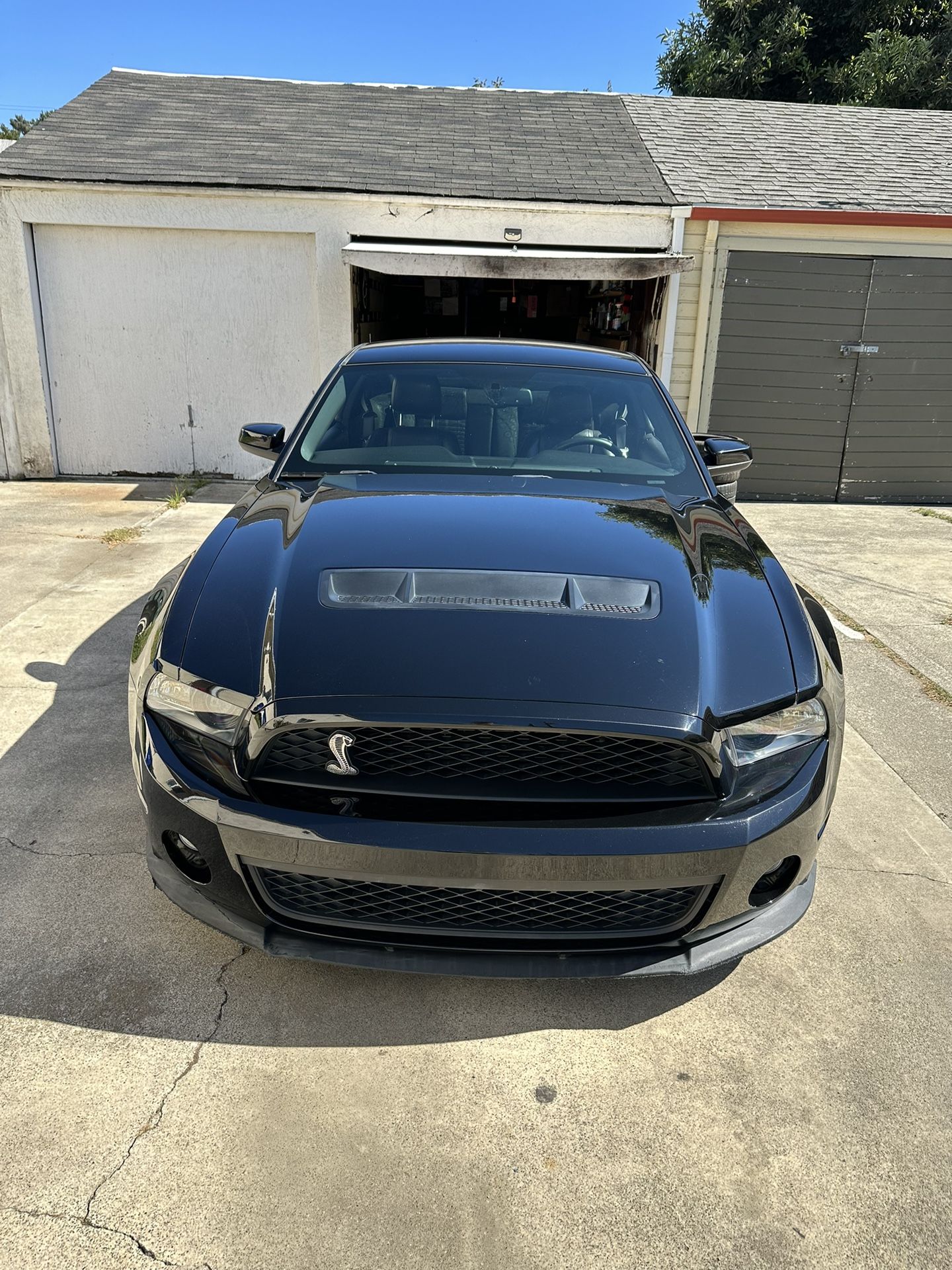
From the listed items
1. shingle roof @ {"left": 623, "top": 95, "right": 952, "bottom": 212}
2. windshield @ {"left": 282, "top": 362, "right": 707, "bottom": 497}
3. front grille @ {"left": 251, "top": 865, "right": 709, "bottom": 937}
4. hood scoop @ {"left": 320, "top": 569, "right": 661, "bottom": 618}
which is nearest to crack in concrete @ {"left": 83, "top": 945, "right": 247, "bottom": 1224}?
front grille @ {"left": 251, "top": 865, "right": 709, "bottom": 937}

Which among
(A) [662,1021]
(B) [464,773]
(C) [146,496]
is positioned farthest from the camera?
(C) [146,496]

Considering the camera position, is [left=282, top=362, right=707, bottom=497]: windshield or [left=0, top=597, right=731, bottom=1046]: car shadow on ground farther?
[left=282, top=362, right=707, bottom=497]: windshield

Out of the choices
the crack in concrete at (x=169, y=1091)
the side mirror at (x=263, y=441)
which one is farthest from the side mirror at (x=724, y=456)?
the crack in concrete at (x=169, y=1091)

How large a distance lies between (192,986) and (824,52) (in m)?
24.5

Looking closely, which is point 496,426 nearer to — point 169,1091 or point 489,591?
point 489,591

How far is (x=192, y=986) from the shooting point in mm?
2254

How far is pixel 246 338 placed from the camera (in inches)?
355

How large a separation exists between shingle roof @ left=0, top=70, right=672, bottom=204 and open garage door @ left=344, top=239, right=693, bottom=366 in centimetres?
67

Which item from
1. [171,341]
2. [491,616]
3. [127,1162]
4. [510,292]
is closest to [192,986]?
[127,1162]

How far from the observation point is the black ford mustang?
186 centimetres

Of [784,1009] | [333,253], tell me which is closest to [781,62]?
[333,253]

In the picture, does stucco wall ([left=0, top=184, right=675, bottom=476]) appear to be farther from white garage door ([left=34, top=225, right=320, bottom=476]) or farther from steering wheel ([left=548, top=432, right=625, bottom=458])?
steering wheel ([left=548, top=432, right=625, bottom=458])

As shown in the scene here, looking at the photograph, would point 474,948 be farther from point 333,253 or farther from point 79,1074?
point 333,253

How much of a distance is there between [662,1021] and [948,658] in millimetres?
3408
